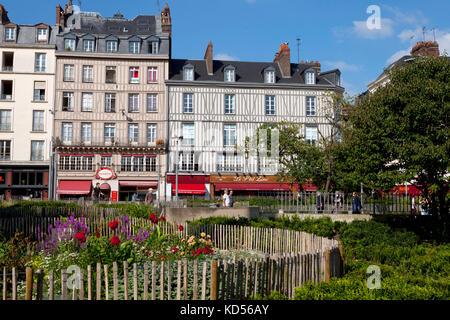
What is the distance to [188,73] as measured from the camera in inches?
1533

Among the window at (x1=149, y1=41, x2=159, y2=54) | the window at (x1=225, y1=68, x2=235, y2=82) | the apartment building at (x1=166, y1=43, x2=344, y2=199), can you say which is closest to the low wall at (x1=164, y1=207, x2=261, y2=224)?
the apartment building at (x1=166, y1=43, x2=344, y2=199)

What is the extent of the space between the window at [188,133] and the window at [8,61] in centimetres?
1713

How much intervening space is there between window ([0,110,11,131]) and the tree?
33630 millimetres

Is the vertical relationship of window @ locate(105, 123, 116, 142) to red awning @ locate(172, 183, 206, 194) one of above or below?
above

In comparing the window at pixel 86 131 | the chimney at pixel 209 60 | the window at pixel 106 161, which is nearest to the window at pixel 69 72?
the window at pixel 86 131

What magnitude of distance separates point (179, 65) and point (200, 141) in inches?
310

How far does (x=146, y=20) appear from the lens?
42.6 metres

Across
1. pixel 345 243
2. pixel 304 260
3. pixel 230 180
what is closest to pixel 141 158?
pixel 230 180

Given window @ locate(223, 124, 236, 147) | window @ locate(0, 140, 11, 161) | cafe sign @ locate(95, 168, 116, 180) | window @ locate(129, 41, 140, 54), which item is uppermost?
window @ locate(129, 41, 140, 54)

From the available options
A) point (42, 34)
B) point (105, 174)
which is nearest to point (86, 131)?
point (105, 174)

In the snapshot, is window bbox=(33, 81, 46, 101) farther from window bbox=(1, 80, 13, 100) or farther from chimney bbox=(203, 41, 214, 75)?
chimney bbox=(203, 41, 214, 75)

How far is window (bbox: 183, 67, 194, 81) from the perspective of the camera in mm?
38781

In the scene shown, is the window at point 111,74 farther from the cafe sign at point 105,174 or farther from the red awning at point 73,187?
the red awning at point 73,187

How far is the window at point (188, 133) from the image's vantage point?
126ft
